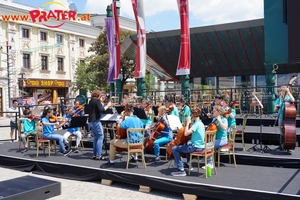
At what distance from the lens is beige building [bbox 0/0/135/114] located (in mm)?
33406

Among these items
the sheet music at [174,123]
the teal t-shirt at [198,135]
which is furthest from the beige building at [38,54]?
the teal t-shirt at [198,135]

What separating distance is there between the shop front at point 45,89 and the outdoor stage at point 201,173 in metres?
27.0

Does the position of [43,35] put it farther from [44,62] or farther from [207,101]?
[207,101]

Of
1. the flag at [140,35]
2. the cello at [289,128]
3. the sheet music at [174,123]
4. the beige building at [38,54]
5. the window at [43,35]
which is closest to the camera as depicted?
the cello at [289,128]

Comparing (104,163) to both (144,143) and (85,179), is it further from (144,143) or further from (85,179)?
(144,143)

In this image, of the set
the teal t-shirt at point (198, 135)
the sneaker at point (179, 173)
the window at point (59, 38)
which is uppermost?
the window at point (59, 38)

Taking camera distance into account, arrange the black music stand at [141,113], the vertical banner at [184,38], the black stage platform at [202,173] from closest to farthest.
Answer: the black stage platform at [202,173] < the black music stand at [141,113] < the vertical banner at [184,38]

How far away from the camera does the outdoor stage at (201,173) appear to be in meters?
5.54

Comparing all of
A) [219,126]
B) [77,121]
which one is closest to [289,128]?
[219,126]

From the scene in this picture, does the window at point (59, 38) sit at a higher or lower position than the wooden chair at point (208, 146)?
higher

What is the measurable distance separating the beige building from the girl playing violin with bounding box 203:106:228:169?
27.4 meters

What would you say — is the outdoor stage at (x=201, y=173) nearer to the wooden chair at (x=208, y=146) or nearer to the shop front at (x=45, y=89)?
the wooden chair at (x=208, y=146)

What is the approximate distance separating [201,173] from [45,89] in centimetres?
3413

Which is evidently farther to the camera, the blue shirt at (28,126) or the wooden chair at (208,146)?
the blue shirt at (28,126)
